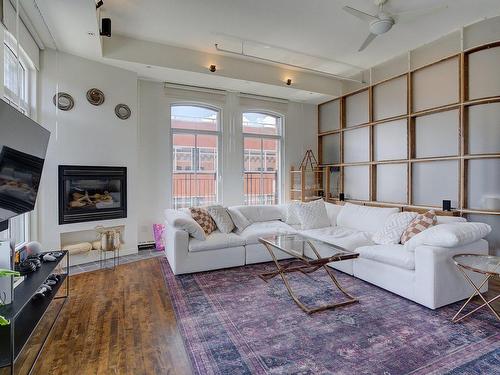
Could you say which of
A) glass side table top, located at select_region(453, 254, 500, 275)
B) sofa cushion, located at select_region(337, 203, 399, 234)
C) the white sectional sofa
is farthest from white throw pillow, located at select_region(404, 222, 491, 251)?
sofa cushion, located at select_region(337, 203, 399, 234)

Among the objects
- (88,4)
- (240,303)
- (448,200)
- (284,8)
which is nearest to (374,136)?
(448,200)

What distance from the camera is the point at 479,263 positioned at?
248cm

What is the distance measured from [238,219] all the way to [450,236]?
9.02ft

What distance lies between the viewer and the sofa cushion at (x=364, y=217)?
13.5 feet

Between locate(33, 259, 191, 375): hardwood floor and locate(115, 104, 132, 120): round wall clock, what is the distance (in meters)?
2.48

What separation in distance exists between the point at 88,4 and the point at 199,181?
129 inches

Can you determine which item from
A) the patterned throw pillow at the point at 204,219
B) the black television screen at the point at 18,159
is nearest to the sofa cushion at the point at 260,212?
the patterned throw pillow at the point at 204,219

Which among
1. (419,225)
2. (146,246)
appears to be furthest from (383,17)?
(146,246)

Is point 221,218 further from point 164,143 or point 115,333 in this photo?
point 115,333

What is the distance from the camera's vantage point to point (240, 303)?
2.82 metres

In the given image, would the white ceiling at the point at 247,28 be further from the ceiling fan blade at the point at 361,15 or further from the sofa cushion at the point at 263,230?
the sofa cushion at the point at 263,230

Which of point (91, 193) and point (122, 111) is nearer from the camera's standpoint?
point (91, 193)

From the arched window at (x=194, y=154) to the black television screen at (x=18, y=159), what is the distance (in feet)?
9.15

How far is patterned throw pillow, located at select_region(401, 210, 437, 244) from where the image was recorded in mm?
3334
